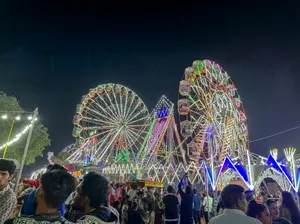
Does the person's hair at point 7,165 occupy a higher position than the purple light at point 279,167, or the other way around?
the purple light at point 279,167

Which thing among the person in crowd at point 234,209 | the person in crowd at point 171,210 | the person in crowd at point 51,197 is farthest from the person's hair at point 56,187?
the person in crowd at point 171,210

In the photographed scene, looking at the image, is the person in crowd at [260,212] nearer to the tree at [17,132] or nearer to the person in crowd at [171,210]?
the person in crowd at [171,210]

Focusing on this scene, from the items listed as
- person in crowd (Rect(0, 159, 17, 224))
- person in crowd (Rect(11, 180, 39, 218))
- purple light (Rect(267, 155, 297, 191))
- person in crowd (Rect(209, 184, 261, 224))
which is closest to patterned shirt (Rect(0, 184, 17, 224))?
person in crowd (Rect(0, 159, 17, 224))

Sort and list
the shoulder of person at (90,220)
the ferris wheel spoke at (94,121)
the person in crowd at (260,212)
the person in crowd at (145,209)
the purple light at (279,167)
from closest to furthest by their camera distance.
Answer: the shoulder of person at (90,220), the person in crowd at (260,212), the person in crowd at (145,209), the purple light at (279,167), the ferris wheel spoke at (94,121)

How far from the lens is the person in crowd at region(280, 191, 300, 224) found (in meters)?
3.04

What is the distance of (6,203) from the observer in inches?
95.9

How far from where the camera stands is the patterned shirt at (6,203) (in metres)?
2.36

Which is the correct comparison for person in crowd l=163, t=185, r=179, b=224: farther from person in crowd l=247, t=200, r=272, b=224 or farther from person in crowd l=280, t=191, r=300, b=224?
person in crowd l=247, t=200, r=272, b=224

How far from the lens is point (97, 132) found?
29.3m

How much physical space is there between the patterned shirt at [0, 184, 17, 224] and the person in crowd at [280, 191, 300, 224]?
3.50 meters

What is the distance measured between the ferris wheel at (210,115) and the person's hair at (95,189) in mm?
19350

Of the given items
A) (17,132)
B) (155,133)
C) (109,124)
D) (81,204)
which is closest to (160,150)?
(155,133)

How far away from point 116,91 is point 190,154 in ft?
43.8

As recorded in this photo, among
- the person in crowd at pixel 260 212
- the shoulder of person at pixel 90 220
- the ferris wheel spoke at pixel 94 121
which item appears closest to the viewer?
the shoulder of person at pixel 90 220
